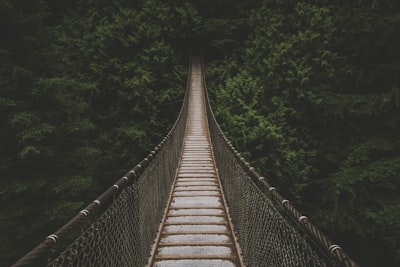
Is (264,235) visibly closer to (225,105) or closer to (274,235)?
(274,235)

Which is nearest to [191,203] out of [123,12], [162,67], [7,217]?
[7,217]

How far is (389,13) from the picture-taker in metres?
5.28

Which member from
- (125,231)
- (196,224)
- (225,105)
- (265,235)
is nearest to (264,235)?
(265,235)

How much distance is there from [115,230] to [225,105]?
8.84 meters

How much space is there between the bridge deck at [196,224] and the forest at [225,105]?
109 inches

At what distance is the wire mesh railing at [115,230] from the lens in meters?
0.98

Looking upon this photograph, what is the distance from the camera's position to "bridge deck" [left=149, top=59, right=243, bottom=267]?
7.39 feet

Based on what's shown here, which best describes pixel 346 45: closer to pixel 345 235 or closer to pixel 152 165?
pixel 345 235

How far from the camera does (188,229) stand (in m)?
2.79

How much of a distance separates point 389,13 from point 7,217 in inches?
333

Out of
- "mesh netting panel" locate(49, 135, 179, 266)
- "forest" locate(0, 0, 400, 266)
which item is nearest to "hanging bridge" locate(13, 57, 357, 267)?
"mesh netting panel" locate(49, 135, 179, 266)

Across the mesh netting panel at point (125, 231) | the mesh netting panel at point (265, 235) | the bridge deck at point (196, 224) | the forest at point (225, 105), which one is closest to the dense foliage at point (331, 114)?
the forest at point (225, 105)

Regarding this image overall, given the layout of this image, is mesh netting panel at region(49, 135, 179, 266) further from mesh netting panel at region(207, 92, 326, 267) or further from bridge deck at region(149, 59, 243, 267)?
mesh netting panel at region(207, 92, 326, 267)

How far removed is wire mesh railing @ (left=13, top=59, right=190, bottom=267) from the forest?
379 cm
